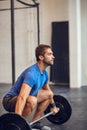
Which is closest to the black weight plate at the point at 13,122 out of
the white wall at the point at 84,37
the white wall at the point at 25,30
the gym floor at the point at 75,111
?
the gym floor at the point at 75,111

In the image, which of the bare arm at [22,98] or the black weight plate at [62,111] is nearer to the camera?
the bare arm at [22,98]

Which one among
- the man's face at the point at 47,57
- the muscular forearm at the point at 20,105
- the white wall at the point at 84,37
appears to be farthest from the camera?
the white wall at the point at 84,37

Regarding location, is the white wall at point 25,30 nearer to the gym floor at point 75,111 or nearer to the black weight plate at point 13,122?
the gym floor at point 75,111

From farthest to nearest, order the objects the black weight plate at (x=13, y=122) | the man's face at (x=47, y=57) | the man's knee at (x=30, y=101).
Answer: the man's face at (x=47, y=57), the man's knee at (x=30, y=101), the black weight plate at (x=13, y=122)

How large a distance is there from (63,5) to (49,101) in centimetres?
488

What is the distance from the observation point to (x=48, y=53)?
3.23 metres

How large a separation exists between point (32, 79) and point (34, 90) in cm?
23

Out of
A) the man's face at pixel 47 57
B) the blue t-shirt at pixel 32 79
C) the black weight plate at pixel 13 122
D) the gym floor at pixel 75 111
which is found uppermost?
the man's face at pixel 47 57

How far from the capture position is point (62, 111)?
3.71 metres

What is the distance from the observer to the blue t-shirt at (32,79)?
3.03 meters

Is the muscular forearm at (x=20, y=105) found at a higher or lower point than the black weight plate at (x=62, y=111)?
higher

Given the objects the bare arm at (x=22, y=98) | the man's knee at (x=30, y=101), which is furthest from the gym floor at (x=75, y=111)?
the bare arm at (x=22, y=98)

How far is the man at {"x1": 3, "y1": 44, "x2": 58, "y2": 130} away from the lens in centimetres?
299

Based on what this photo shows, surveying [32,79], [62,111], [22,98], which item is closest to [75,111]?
[62,111]
